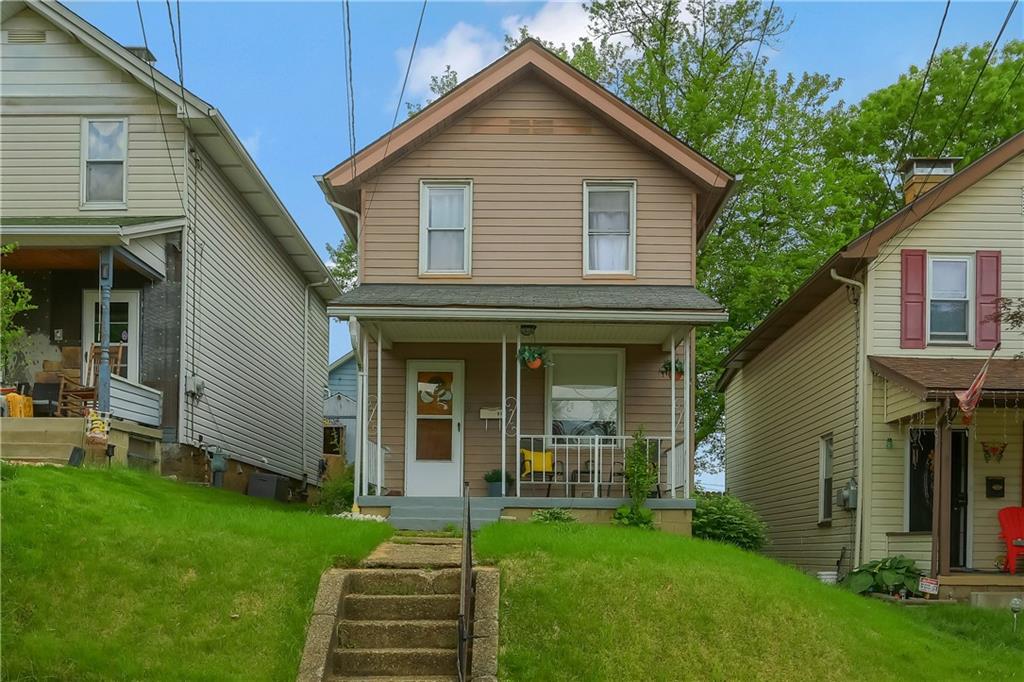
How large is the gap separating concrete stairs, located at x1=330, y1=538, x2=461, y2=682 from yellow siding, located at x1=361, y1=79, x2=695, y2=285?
22.2 ft

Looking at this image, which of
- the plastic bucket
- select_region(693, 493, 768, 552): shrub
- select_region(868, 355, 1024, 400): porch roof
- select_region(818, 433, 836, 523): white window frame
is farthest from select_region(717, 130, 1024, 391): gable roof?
the plastic bucket

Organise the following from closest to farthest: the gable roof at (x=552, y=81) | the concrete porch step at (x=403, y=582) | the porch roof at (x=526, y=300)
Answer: the concrete porch step at (x=403, y=582) → the porch roof at (x=526, y=300) → the gable roof at (x=552, y=81)

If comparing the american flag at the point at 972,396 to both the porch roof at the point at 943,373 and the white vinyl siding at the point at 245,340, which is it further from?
the white vinyl siding at the point at 245,340

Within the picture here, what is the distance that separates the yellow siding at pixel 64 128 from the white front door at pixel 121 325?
1.36m

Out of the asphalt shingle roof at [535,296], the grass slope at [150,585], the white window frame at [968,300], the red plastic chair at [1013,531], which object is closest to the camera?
the grass slope at [150,585]

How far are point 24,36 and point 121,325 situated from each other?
5158 millimetres

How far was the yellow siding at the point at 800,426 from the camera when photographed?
1711 centimetres

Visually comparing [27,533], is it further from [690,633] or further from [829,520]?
[829,520]

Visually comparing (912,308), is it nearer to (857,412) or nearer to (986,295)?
(986,295)

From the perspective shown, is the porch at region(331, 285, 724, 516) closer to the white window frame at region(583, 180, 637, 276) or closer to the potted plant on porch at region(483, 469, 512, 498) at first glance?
the potted plant on porch at region(483, 469, 512, 498)

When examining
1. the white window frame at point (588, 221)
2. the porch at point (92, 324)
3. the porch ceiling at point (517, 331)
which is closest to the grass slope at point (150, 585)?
the porch ceiling at point (517, 331)

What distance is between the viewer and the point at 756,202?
26.6m

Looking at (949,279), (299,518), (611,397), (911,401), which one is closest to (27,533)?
(299,518)

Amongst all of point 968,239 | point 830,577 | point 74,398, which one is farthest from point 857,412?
point 74,398
